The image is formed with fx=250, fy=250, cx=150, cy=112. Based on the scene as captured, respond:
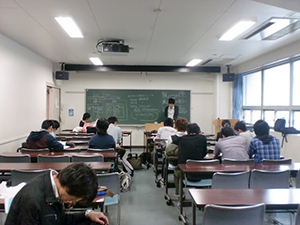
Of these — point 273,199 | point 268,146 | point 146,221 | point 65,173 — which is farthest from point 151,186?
point 65,173

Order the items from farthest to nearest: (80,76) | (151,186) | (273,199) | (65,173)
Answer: (80,76) < (151,186) < (273,199) < (65,173)

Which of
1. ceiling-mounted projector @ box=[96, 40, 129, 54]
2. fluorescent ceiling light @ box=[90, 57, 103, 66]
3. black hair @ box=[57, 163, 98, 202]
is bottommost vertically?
black hair @ box=[57, 163, 98, 202]

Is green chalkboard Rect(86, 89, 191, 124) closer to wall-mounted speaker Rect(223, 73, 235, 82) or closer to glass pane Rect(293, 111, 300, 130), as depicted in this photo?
wall-mounted speaker Rect(223, 73, 235, 82)

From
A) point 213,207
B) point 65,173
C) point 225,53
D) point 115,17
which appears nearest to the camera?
point 65,173

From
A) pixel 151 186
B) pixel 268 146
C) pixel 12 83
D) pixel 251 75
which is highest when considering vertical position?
pixel 251 75

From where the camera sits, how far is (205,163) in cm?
337

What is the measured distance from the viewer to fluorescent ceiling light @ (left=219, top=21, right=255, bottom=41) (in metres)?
4.27

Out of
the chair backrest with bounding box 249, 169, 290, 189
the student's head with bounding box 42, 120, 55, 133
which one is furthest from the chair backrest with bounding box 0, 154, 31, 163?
the chair backrest with bounding box 249, 169, 290, 189

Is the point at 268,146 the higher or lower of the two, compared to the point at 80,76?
lower

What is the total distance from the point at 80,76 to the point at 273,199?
8208 mm

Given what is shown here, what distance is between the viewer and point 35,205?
124cm

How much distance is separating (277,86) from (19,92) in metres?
6.42

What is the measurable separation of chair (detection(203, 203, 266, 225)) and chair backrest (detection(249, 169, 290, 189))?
103cm

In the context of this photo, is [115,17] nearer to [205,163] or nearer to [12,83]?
[205,163]
